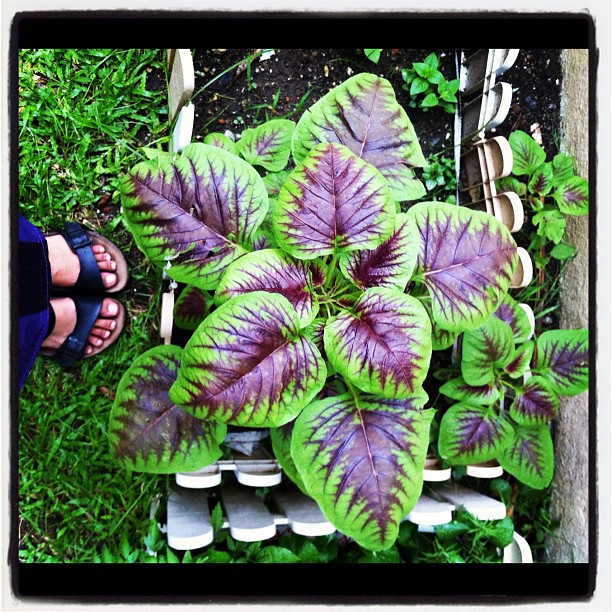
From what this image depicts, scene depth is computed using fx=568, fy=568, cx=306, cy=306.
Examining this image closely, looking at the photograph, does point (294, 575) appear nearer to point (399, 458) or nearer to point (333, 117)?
point (399, 458)

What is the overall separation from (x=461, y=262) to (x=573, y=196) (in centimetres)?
77

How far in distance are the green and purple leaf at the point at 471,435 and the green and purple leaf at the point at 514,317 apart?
222mm

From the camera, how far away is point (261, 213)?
1139 millimetres

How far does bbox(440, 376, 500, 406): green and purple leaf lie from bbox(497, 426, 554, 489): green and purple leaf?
16cm

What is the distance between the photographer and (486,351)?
4.73 feet

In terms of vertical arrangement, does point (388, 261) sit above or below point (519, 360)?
above

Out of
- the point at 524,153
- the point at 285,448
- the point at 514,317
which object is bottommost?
the point at 285,448

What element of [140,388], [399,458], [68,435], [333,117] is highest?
[333,117]

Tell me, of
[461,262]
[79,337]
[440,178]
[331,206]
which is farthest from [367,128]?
[79,337]

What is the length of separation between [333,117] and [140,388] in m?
0.71

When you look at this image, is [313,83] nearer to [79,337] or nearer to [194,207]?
[194,207]

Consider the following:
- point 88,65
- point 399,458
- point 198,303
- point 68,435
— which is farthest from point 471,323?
point 88,65

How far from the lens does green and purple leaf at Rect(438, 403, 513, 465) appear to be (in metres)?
1.49

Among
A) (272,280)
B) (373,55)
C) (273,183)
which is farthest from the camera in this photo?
(373,55)
